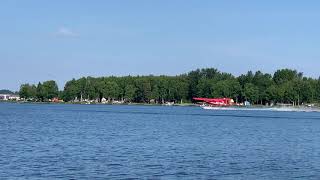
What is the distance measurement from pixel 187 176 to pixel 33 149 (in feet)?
58.3

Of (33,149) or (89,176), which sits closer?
(89,176)

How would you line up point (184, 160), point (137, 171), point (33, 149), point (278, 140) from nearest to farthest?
point (137, 171)
point (184, 160)
point (33, 149)
point (278, 140)

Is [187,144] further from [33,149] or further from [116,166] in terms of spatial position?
[116,166]

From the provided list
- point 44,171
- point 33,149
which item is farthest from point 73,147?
point 44,171

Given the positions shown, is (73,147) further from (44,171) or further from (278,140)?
(278,140)

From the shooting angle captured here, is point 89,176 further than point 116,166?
No

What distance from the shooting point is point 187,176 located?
37.3 metres

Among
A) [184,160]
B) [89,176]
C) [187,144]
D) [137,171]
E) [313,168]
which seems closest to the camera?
[89,176]

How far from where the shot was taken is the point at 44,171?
37844mm

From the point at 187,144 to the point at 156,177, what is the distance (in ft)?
74.7

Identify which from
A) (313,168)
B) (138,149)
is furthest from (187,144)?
(313,168)

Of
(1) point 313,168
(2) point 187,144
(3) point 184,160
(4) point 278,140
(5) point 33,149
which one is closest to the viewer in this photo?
(1) point 313,168

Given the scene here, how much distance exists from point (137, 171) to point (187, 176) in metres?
3.22

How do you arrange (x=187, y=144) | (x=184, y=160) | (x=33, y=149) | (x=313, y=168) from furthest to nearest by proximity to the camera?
(x=187, y=144)
(x=33, y=149)
(x=184, y=160)
(x=313, y=168)
